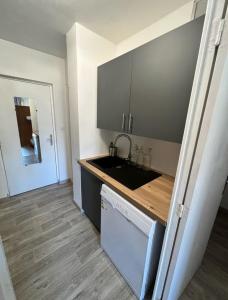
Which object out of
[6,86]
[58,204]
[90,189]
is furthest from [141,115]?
[6,86]

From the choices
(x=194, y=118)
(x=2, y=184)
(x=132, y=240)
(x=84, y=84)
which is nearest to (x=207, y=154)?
(x=194, y=118)

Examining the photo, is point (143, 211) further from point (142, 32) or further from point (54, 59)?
point (54, 59)

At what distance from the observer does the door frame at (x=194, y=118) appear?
1.83 feet

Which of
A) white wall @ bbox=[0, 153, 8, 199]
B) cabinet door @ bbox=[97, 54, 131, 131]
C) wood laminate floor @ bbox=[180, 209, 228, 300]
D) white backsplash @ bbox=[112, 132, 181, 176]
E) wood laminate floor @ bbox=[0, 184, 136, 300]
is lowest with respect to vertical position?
wood laminate floor @ bbox=[0, 184, 136, 300]

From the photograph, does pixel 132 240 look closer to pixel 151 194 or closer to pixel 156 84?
pixel 151 194

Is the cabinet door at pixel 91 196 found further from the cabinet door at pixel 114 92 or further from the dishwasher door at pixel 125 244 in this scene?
the cabinet door at pixel 114 92

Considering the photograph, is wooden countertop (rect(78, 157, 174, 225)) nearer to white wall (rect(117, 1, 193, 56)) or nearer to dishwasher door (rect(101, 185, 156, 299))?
dishwasher door (rect(101, 185, 156, 299))

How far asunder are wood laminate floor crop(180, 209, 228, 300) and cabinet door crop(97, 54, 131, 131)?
1642mm

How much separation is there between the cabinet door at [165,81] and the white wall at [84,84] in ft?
2.34

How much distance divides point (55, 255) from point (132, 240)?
3.33ft

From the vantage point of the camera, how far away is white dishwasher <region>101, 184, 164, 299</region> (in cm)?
95

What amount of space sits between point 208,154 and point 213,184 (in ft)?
1.07

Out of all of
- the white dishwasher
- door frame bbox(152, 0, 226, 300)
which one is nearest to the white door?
the white dishwasher

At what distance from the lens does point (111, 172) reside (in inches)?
60.7
